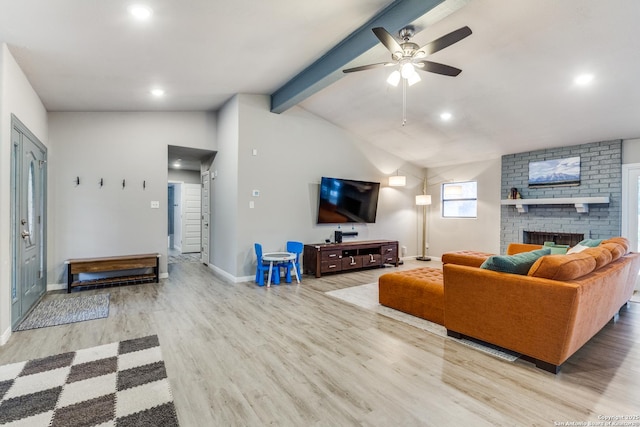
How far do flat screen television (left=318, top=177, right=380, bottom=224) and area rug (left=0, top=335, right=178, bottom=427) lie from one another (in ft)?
12.8

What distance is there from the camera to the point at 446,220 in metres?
7.63

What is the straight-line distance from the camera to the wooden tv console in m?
5.58

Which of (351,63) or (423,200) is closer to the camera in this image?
(351,63)

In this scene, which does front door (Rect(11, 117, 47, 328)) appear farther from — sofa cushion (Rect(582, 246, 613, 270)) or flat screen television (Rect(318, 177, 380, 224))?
sofa cushion (Rect(582, 246, 613, 270))

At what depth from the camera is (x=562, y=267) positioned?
2322mm

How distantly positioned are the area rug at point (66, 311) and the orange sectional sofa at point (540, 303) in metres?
3.81

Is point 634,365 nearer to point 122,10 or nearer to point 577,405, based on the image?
point 577,405

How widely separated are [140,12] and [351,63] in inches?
83.9

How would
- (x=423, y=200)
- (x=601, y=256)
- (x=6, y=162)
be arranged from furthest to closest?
(x=423, y=200) < (x=6, y=162) < (x=601, y=256)

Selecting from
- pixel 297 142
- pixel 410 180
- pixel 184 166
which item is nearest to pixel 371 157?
pixel 410 180

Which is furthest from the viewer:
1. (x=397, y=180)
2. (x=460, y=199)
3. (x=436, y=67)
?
(x=460, y=199)

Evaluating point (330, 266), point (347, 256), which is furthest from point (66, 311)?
point (347, 256)

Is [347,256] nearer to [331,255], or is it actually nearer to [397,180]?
[331,255]

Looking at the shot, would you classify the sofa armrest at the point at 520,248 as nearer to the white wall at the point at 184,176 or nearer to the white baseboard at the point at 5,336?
the white baseboard at the point at 5,336
